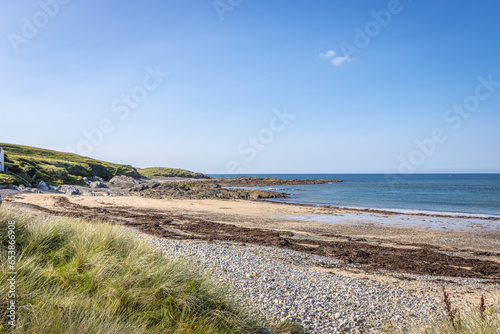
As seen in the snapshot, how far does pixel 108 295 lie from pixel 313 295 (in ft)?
15.8

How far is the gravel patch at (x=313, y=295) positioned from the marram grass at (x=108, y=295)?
893 millimetres

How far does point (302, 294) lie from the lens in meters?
6.90

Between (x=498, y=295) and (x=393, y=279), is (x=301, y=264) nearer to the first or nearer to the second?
(x=393, y=279)

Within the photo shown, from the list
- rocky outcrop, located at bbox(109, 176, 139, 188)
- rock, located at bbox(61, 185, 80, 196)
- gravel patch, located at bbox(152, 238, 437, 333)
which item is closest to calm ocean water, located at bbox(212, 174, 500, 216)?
rock, located at bbox(61, 185, 80, 196)

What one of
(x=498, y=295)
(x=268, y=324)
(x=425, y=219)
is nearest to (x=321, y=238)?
(x=498, y=295)

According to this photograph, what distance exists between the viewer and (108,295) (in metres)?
3.85

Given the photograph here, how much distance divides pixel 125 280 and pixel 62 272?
3.82ft

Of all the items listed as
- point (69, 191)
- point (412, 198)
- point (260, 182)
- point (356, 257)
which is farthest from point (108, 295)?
point (260, 182)

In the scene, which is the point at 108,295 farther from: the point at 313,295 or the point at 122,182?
the point at 122,182

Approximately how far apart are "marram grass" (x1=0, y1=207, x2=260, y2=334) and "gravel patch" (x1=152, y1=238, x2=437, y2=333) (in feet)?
2.93

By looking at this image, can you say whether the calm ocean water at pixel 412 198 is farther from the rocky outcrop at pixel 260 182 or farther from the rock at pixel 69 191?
the rock at pixel 69 191

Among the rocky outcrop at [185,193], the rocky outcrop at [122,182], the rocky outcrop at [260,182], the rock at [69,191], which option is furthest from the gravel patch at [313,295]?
the rocky outcrop at [260,182]

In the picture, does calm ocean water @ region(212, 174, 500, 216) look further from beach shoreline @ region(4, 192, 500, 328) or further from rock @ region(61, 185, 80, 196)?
rock @ region(61, 185, 80, 196)

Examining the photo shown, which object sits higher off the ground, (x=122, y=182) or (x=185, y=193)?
(x=122, y=182)
